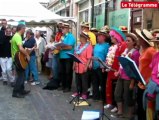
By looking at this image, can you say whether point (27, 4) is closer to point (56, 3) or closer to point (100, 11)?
point (100, 11)

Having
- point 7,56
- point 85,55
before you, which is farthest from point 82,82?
point 7,56

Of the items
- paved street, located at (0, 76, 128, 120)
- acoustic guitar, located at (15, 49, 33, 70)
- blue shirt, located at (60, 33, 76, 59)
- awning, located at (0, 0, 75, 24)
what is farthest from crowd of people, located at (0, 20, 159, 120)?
awning, located at (0, 0, 75, 24)

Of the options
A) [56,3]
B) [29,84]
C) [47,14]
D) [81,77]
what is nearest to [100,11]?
[47,14]

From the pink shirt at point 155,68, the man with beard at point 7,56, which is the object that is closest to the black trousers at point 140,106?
the pink shirt at point 155,68

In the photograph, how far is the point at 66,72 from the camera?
437 inches

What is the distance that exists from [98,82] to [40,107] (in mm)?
1651

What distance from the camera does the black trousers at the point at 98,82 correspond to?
9477 mm

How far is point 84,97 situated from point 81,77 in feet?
1.73

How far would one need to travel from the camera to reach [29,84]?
12656 millimetres

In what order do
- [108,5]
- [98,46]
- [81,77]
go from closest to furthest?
[98,46]
[81,77]
[108,5]

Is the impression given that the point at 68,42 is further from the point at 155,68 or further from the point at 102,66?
the point at 155,68

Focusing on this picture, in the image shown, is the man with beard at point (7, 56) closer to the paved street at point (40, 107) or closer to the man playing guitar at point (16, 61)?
the paved street at point (40, 107)

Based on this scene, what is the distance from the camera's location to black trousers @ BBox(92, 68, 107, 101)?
948cm

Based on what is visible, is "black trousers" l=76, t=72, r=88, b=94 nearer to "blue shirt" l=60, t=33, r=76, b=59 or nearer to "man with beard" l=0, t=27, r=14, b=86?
"blue shirt" l=60, t=33, r=76, b=59
